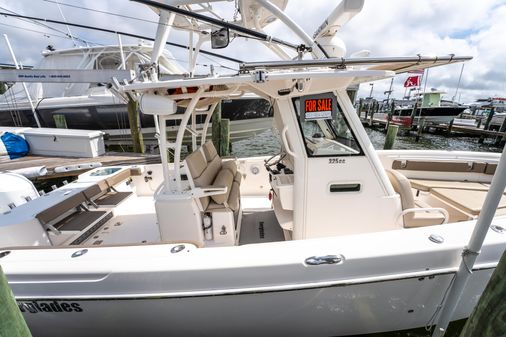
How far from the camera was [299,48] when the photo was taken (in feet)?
7.65

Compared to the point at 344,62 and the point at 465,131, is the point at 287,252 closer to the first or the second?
the point at 344,62

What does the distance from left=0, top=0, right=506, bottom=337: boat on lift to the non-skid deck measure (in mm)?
356

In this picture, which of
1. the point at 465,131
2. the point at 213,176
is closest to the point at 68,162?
the point at 213,176

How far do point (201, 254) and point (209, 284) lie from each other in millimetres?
206

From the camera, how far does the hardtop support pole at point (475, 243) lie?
1.28m

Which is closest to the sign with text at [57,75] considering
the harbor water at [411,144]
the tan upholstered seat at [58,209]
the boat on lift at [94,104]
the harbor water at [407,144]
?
the tan upholstered seat at [58,209]

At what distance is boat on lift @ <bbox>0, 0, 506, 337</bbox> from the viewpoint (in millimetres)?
1648

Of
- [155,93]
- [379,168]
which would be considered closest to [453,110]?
[379,168]

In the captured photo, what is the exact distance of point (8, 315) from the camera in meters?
0.94

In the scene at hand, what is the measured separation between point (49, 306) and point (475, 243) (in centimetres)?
277

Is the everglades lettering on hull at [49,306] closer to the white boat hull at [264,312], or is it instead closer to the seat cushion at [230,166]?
the white boat hull at [264,312]

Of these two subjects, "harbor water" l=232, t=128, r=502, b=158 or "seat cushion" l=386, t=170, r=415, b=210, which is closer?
"seat cushion" l=386, t=170, r=415, b=210

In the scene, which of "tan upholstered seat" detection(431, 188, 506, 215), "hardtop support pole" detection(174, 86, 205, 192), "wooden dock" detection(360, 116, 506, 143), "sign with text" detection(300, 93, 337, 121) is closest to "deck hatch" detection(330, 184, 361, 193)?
"sign with text" detection(300, 93, 337, 121)

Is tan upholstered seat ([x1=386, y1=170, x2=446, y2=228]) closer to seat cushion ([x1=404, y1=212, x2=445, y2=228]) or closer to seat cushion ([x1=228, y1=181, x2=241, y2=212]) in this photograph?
seat cushion ([x1=404, y1=212, x2=445, y2=228])
